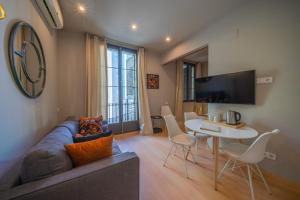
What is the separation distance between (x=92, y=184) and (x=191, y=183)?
1.40 metres

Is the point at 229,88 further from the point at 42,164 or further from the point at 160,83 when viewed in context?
the point at 42,164

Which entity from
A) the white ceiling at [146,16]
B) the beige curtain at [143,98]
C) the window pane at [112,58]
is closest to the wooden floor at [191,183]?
the beige curtain at [143,98]

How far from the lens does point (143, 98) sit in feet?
13.1

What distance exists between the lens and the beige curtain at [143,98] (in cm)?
391

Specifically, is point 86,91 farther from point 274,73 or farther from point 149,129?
point 274,73

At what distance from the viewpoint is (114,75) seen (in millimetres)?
3703

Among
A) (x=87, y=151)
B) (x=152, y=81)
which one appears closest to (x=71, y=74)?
(x=152, y=81)

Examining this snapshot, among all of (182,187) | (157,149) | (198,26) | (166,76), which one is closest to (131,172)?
(182,187)

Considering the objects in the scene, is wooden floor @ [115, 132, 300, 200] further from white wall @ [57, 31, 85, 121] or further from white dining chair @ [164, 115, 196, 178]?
white wall @ [57, 31, 85, 121]

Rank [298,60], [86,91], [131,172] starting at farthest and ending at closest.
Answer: [86,91] → [298,60] → [131,172]

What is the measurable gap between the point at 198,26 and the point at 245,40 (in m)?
1.09

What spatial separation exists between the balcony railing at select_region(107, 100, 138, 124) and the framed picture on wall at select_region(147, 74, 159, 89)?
0.84 meters

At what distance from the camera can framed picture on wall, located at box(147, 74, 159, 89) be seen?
4.27 meters

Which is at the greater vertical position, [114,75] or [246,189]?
[114,75]
